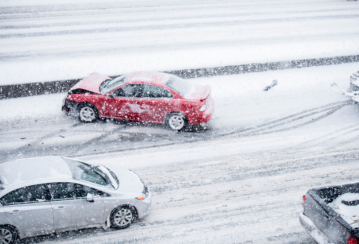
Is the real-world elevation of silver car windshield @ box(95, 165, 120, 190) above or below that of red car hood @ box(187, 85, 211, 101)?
below

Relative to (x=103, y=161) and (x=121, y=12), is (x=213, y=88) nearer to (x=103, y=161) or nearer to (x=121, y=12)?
(x=103, y=161)

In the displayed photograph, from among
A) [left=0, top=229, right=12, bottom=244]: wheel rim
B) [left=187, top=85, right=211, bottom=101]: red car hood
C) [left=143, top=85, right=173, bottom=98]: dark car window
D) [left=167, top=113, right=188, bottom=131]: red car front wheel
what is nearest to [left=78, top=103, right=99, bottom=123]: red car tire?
[left=143, top=85, right=173, bottom=98]: dark car window

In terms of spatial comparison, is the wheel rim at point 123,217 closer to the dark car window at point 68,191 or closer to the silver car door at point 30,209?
the dark car window at point 68,191

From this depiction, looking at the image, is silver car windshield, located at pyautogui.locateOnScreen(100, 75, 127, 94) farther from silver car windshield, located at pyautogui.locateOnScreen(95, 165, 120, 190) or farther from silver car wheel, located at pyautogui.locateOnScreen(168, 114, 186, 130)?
silver car windshield, located at pyautogui.locateOnScreen(95, 165, 120, 190)

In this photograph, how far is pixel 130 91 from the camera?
971cm

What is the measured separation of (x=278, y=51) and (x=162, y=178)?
1042cm

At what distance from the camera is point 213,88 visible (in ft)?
41.8

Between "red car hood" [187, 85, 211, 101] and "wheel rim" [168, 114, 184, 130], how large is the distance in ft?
Result: 2.22

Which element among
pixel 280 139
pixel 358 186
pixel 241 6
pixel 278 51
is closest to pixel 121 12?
pixel 241 6

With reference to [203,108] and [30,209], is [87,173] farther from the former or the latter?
[203,108]

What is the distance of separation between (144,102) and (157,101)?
1.26ft

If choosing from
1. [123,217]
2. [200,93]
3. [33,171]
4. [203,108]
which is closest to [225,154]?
[203,108]

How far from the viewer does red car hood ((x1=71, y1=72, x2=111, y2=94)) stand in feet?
32.8

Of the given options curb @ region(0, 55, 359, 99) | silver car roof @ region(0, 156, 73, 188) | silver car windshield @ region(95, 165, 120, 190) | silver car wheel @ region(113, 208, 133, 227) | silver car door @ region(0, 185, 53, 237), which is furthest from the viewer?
curb @ region(0, 55, 359, 99)
